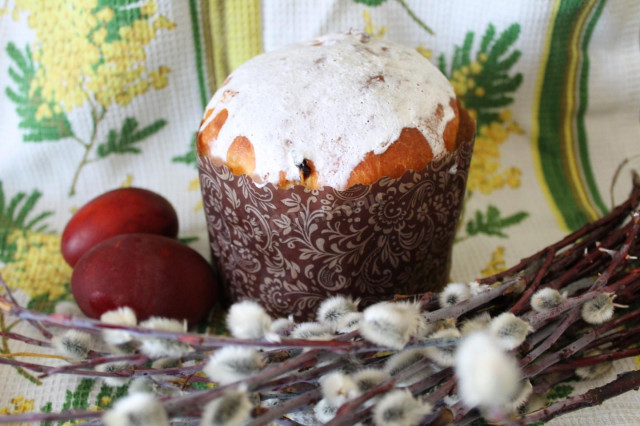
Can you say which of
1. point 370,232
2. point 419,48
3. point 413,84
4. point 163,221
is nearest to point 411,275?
point 370,232

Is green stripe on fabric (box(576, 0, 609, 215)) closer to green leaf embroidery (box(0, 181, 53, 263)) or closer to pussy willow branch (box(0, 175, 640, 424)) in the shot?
pussy willow branch (box(0, 175, 640, 424))

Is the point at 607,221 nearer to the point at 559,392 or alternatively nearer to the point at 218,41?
the point at 559,392

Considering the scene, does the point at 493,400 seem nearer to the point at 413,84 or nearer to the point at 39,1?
the point at 413,84

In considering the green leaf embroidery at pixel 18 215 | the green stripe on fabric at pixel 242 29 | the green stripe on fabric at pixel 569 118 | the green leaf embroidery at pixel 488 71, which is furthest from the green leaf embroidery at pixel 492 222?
the green leaf embroidery at pixel 18 215

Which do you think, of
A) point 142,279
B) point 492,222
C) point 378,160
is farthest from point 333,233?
point 492,222

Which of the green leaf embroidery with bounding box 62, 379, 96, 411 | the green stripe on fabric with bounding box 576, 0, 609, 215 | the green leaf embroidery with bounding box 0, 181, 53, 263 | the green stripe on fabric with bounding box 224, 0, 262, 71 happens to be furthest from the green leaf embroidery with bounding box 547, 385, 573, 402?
the green leaf embroidery with bounding box 0, 181, 53, 263
